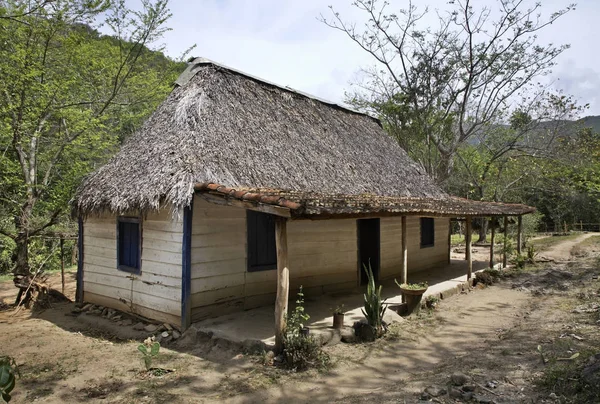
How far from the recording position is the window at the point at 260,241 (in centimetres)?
775

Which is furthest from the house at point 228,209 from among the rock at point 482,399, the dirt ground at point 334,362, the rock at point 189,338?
the rock at point 482,399

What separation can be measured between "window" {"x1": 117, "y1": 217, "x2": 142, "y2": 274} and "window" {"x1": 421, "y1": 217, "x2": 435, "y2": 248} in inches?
350

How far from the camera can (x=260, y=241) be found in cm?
794

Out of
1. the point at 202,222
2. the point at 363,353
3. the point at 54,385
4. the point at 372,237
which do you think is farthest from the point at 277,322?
the point at 372,237

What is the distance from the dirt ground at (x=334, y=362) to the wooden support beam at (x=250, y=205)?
211 cm

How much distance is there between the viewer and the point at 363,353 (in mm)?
6184

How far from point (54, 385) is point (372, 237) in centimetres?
804

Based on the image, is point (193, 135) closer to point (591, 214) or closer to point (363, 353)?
point (363, 353)

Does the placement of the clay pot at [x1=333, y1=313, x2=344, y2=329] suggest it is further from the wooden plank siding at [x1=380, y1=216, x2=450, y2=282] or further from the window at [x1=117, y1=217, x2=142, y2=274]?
the wooden plank siding at [x1=380, y1=216, x2=450, y2=282]

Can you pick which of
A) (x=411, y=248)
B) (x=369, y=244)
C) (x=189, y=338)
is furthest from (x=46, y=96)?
(x=411, y=248)

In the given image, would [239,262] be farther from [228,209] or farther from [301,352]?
[301,352]

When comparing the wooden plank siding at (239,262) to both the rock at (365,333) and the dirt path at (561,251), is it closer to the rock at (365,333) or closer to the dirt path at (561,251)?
the rock at (365,333)

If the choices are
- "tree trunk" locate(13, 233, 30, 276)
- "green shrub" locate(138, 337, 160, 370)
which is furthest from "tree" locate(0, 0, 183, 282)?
"green shrub" locate(138, 337, 160, 370)

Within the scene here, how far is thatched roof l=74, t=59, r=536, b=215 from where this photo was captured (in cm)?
686
